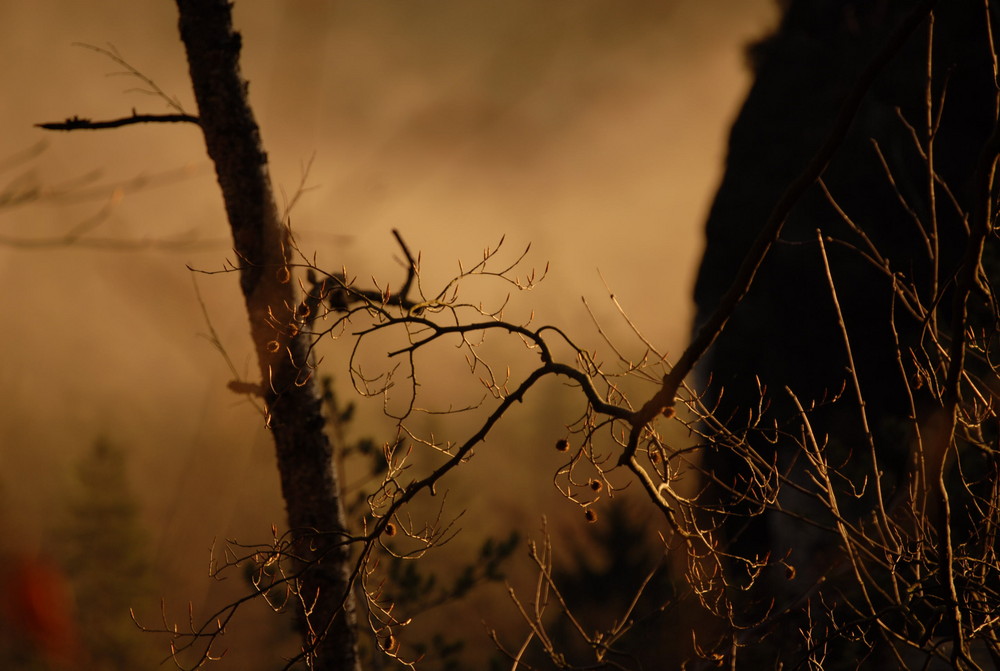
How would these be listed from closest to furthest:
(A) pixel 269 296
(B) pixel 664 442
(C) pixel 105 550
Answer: (B) pixel 664 442 < (A) pixel 269 296 < (C) pixel 105 550

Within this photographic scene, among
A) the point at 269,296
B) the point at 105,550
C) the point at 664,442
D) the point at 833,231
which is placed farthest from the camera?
the point at 105,550

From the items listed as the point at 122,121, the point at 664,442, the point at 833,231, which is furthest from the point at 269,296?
the point at 833,231

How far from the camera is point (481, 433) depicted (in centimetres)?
212

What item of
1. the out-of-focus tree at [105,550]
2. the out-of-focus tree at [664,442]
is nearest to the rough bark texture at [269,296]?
the out-of-focus tree at [664,442]

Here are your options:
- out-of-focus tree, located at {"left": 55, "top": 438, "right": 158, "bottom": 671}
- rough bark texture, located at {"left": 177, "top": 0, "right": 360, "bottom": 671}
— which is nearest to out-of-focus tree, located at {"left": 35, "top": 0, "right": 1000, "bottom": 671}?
rough bark texture, located at {"left": 177, "top": 0, "right": 360, "bottom": 671}

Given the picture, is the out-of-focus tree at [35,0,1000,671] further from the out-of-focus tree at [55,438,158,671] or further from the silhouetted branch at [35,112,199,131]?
the out-of-focus tree at [55,438,158,671]

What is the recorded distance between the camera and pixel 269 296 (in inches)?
123

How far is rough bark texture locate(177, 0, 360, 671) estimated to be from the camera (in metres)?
3.06

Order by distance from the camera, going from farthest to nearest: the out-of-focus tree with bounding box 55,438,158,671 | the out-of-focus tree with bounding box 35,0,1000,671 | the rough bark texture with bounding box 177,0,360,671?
the out-of-focus tree with bounding box 55,438,158,671
the rough bark texture with bounding box 177,0,360,671
the out-of-focus tree with bounding box 35,0,1000,671

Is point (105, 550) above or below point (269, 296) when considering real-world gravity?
above

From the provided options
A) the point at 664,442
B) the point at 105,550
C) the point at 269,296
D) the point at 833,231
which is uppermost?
the point at 105,550

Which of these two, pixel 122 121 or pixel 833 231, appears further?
pixel 833 231

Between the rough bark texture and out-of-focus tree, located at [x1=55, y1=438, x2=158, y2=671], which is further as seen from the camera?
out-of-focus tree, located at [x1=55, y1=438, x2=158, y2=671]

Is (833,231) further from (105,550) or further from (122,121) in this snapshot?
(105,550)
